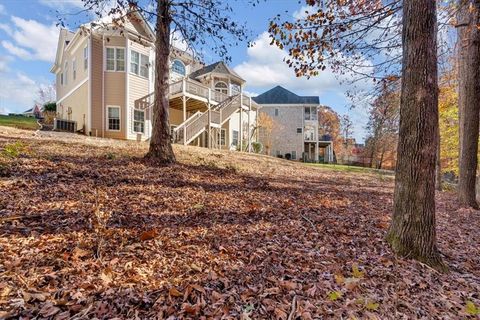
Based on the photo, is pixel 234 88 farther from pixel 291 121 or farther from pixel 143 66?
pixel 291 121

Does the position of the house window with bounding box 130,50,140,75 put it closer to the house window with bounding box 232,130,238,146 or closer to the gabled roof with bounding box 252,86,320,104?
the house window with bounding box 232,130,238,146

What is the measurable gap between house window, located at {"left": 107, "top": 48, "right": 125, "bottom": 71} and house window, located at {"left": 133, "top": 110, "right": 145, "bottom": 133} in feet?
8.27

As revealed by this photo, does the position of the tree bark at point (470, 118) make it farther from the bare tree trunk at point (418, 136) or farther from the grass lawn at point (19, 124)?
the grass lawn at point (19, 124)

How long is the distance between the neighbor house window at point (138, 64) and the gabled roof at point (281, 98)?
2002 cm

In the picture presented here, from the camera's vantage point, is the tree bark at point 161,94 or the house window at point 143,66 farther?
the house window at point 143,66

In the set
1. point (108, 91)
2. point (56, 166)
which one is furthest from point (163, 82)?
point (108, 91)

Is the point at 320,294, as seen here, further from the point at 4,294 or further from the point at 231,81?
the point at 231,81

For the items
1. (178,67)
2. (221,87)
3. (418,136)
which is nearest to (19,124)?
(178,67)

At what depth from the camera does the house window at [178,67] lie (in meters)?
19.6

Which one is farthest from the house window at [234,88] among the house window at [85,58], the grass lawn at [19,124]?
the grass lawn at [19,124]

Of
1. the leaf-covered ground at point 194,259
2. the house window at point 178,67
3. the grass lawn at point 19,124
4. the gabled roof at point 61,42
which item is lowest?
the leaf-covered ground at point 194,259

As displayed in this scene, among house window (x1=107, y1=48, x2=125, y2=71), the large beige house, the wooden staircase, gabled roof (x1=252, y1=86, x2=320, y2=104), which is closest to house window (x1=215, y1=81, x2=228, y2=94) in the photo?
the wooden staircase

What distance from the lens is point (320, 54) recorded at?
239 inches

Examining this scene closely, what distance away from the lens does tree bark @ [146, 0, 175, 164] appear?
7043 mm
